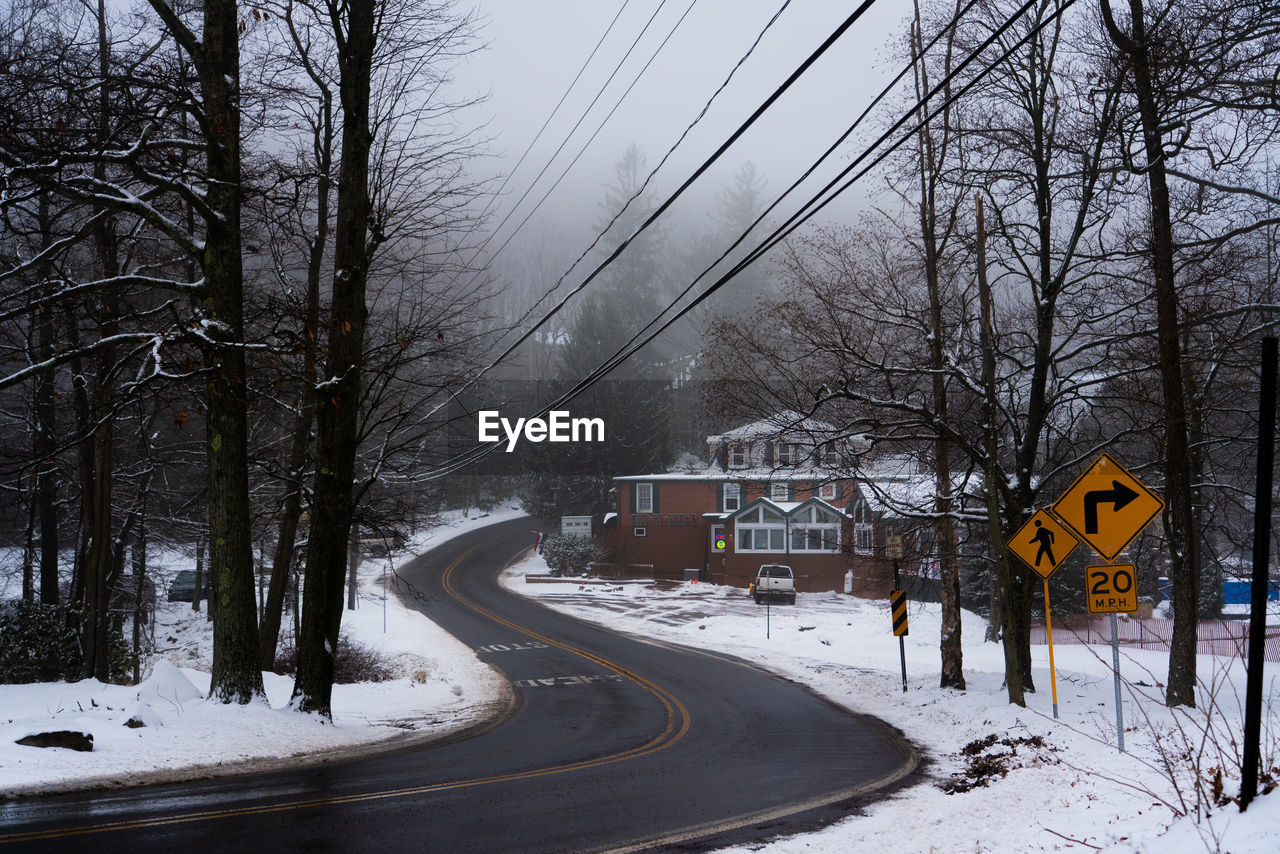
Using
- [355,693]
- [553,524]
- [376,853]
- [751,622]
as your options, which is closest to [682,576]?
[553,524]

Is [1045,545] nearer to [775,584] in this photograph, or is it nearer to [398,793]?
[398,793]

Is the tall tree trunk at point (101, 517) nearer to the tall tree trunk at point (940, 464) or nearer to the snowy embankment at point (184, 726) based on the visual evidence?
the snowy embankment at point (184, 726)

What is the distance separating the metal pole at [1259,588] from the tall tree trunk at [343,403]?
11.1 meters

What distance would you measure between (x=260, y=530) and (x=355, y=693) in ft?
38.6

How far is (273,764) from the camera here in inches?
447

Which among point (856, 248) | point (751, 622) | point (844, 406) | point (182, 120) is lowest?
point (751, 622)

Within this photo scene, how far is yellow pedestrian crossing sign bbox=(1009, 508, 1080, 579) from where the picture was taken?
13.0m

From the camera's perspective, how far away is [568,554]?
5819 cm

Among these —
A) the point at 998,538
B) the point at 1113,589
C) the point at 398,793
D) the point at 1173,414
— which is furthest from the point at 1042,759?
the point at 398,793

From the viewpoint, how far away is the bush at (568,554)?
58062mm

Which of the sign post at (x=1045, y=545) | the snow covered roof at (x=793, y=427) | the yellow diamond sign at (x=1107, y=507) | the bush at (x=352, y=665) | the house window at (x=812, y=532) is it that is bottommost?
the bush at (x=352, y=665)

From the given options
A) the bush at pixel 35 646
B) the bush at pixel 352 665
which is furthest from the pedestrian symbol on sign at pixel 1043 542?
the bush at pixel 35 646

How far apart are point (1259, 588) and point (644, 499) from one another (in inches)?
2126

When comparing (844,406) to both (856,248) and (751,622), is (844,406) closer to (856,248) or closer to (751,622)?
(856,248)
